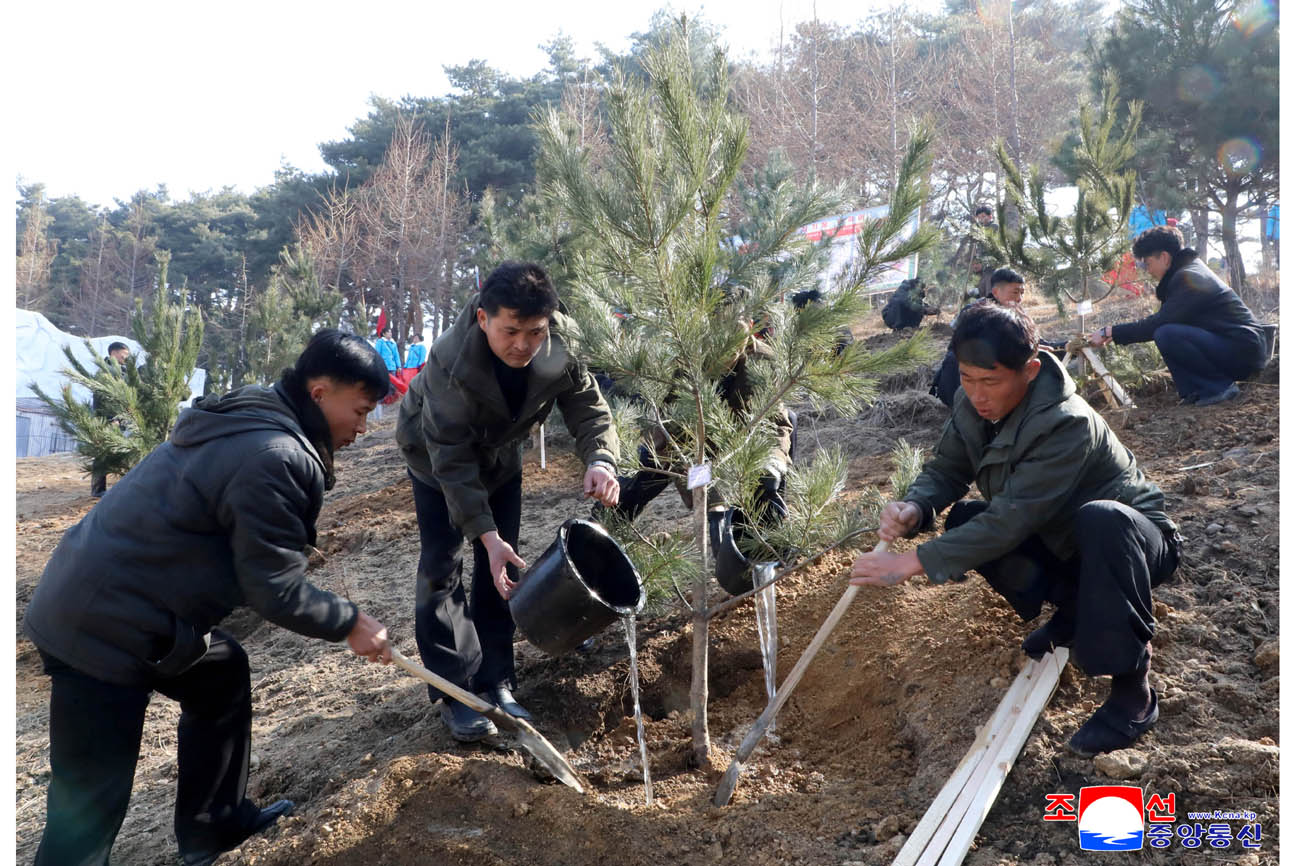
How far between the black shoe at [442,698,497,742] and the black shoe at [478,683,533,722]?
0.08m

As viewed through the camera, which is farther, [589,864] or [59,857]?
[589,864]

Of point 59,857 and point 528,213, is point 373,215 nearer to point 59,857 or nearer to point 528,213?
point 528,213

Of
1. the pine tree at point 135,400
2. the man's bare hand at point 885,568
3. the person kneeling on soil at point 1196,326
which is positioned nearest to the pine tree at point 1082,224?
the person kneeling on soil at point 1196,326

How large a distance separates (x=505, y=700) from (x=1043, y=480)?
1.71 meters

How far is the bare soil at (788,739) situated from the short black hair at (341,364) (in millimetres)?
1121

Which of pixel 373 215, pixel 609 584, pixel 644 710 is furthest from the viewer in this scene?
pixel 373 215

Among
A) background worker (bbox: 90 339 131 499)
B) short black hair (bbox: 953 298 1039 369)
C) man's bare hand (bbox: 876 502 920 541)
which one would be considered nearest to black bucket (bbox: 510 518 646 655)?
man's bare hand (bbox: 876 502 920 541)

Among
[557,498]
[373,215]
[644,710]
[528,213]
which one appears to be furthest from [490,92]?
[644,710]

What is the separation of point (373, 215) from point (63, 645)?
18241mm

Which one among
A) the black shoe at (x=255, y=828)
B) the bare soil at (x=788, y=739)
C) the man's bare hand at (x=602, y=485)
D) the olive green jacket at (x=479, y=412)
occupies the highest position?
the olive green jacket at (x=479, y=412)

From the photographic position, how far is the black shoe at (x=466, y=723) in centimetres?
256

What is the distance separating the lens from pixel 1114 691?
2.25m

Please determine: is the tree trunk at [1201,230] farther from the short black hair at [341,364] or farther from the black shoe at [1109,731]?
the short black hair at [341,364]

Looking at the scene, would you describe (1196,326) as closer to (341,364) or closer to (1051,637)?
(1051,637)
